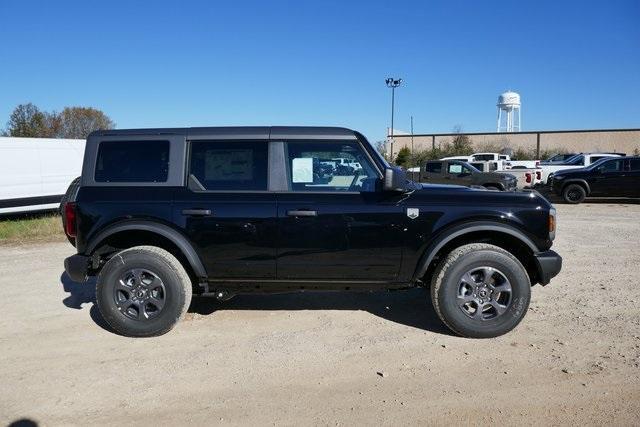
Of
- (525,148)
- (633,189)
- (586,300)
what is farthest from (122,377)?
(525,148)

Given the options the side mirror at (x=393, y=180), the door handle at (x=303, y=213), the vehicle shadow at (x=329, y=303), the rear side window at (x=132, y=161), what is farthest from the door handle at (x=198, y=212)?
the side mirror at (x=393, y=180)

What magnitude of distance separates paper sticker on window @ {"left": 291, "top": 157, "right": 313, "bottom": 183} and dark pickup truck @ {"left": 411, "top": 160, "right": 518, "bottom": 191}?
12.6 meters

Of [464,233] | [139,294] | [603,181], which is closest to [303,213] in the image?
[464,233]

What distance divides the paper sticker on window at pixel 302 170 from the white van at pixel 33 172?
9.80 meters

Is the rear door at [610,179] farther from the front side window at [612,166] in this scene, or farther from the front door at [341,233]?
the front door at [341,233]

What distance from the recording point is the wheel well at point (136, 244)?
4543 mm

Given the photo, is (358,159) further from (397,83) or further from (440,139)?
(440,139)

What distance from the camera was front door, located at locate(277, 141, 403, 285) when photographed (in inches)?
170

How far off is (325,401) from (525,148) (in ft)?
174

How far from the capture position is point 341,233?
431 centimetres

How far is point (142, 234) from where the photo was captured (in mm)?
4578

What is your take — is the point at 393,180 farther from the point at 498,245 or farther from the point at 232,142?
the point at 232,142

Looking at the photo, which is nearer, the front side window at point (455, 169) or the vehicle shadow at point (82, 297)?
the vehicle shadow at point (82, 297)

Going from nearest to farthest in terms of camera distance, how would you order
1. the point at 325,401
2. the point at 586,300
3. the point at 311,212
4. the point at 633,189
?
the point at 325,401
the point at 311,212
the point at 586,300
the point at 633,189
